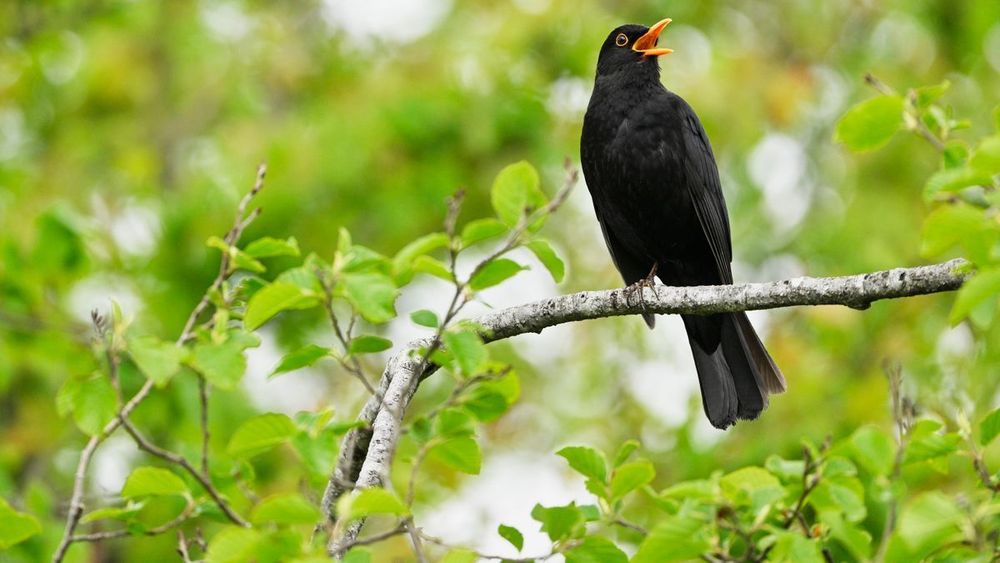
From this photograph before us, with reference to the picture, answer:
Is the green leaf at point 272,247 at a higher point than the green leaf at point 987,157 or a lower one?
higher

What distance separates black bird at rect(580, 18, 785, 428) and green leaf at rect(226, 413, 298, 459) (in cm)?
272

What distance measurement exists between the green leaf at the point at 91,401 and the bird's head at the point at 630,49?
10.3ft

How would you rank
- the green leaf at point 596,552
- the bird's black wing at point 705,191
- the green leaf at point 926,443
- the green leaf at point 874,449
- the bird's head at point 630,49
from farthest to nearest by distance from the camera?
1. the bird's head at point 630,49
2. the bird's black wing at point 705,191
3. the green leaf at point 596,552
4. the green leaf at point 926,443
5. the green leaf at point 874,449

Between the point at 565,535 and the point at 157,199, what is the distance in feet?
25.1

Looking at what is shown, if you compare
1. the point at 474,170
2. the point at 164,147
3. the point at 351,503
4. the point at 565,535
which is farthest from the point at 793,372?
the point at 164,147

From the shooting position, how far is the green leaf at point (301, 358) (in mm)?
2301

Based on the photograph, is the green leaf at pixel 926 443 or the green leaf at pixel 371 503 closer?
the green leaf at pixel 371 503

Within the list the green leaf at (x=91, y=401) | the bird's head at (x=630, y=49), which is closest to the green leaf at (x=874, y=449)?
the green leaf at (x=91, y=401)

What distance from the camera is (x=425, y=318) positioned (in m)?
2.32

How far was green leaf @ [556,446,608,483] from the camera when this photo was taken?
245 centimetres

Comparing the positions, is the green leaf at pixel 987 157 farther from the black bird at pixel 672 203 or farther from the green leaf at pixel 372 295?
the black bird at pixel 672 203

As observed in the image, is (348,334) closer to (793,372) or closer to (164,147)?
(793,372)

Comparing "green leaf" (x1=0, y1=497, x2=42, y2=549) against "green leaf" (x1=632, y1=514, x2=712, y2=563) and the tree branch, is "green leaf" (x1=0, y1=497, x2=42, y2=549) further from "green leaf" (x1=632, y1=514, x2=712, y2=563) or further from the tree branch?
"green leaf" (x1=632, y1=514, x2=712, y2=563)

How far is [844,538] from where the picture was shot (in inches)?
81.8
